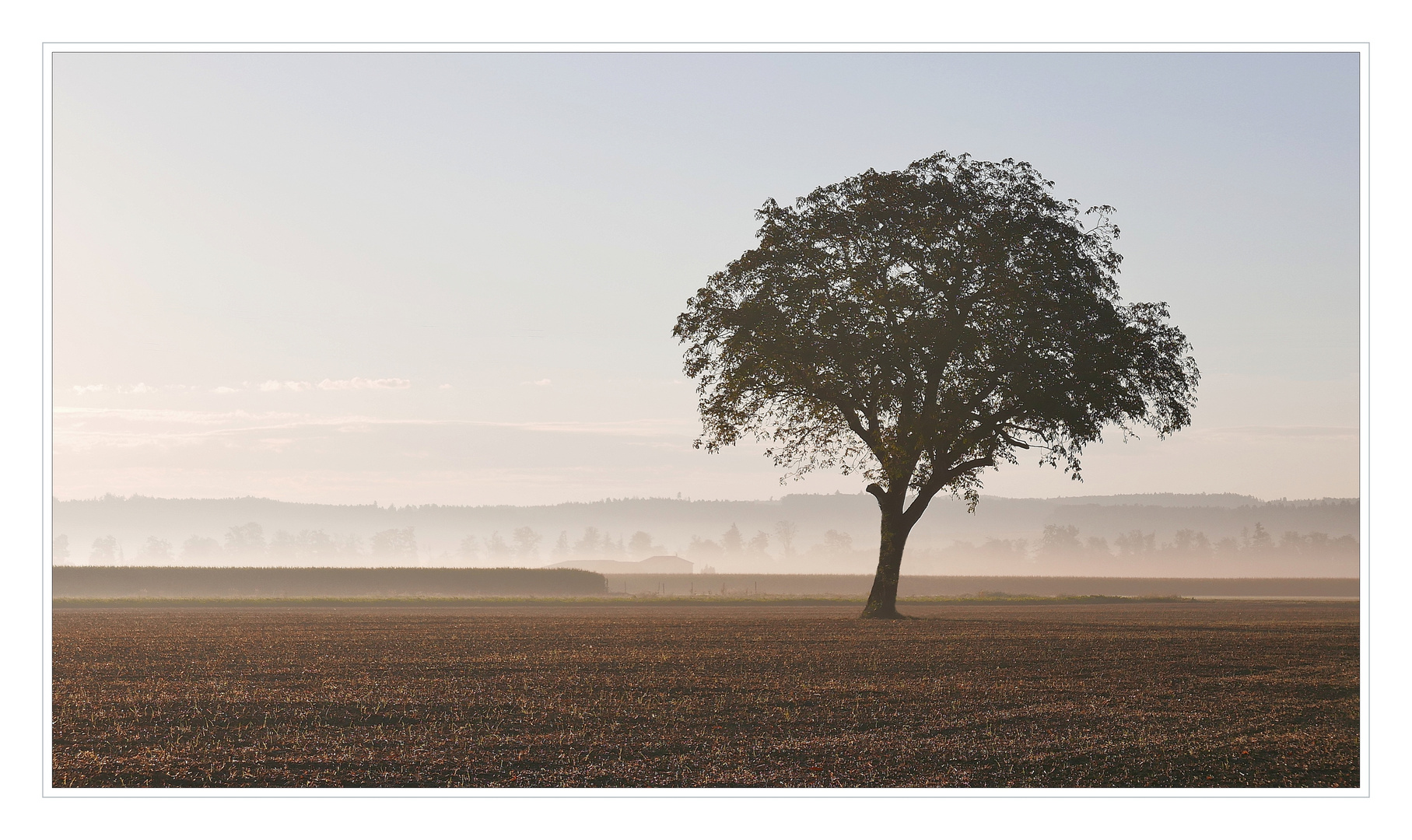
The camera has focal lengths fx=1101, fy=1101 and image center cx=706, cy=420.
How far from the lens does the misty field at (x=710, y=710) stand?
9.28 metres

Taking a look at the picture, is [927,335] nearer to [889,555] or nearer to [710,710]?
[889,555]

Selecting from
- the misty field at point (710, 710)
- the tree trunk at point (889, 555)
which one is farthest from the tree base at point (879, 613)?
the misty field at point (710, 710)

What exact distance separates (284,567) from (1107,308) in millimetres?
57898

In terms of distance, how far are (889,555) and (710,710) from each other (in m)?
20.8

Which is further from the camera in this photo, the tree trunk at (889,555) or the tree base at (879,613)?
the tree trunk at (889,555)

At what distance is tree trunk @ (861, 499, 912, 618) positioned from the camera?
31.9m

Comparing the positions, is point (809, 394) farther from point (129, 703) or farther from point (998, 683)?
point (129, 703)

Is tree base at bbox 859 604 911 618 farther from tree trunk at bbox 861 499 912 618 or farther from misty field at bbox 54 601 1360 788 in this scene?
misty field at bbox 54 601 1360 788

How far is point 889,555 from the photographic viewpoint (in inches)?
1270

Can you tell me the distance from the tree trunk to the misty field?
756cm

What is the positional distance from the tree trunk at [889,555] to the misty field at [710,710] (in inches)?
298

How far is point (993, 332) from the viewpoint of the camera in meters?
30.0

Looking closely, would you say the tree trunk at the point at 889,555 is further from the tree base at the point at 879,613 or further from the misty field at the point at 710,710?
the misty field at the point at 710,710

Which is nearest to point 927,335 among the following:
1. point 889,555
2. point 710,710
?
point 889,555
